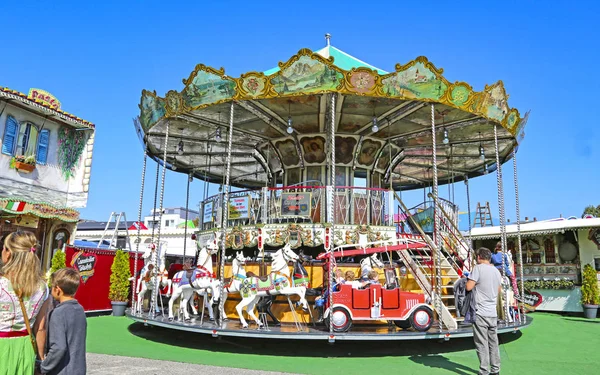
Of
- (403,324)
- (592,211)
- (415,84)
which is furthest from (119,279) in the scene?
(592,211)

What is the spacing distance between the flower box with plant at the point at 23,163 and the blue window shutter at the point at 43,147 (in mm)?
573

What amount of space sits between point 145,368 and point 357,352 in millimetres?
3933

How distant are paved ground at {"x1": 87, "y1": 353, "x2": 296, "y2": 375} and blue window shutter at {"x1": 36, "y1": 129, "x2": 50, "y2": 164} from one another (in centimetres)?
1335

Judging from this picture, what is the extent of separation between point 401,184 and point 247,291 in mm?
17288

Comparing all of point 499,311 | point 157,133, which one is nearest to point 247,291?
point 499,311

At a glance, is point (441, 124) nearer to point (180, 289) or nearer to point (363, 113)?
point (363, 113)

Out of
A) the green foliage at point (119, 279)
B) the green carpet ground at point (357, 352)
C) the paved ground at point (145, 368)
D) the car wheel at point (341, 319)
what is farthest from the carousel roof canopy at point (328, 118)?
the paved ground at point (145, 368)

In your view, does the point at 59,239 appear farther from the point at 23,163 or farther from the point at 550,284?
the point at 550,284

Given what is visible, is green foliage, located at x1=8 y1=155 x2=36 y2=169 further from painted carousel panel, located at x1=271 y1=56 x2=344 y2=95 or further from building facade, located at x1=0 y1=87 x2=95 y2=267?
painted carousel panel, located at x1=271 y1=56 x2=344 y2=95

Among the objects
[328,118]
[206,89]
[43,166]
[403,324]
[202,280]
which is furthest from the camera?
[43,166]

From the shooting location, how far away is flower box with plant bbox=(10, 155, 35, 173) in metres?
17.2

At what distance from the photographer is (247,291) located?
9297 millimetres

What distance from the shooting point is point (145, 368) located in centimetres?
718

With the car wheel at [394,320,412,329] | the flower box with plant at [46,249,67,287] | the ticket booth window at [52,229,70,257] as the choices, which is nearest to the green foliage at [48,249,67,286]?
the flower box with plant at [46,249,67,287]
